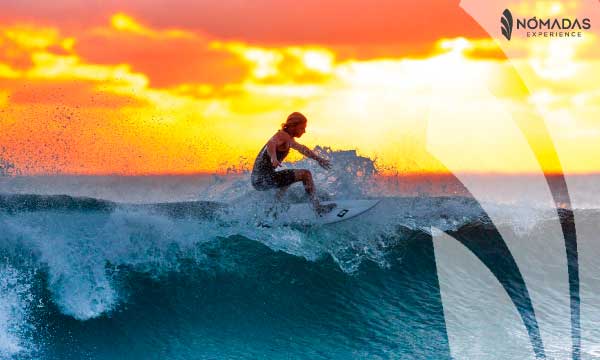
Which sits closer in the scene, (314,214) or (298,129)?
(298,129)

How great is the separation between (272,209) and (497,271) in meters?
3.64

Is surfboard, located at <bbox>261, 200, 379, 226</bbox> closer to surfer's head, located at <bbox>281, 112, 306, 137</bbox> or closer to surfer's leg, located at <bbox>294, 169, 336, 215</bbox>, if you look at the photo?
surfer's leg, located at <bbox>294, 169, 336, 215</bbox>

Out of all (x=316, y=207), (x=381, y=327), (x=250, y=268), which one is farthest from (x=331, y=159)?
(x=381, y=327)

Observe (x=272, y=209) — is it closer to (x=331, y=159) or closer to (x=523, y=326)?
(x=331, y=159)

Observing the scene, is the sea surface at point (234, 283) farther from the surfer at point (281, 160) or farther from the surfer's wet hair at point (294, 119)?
the surfer's wet hair at point (294, 119)

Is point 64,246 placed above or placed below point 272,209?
below

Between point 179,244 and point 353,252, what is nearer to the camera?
point 179,244

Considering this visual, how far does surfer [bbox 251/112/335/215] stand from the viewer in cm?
743

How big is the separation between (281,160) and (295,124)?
0.49 m

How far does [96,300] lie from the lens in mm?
6898

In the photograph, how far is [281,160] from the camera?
764cm

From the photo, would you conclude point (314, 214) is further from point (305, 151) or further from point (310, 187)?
point (305, 151)

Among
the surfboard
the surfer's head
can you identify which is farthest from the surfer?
the surfboard

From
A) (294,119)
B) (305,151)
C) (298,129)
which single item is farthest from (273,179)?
(294,119)
